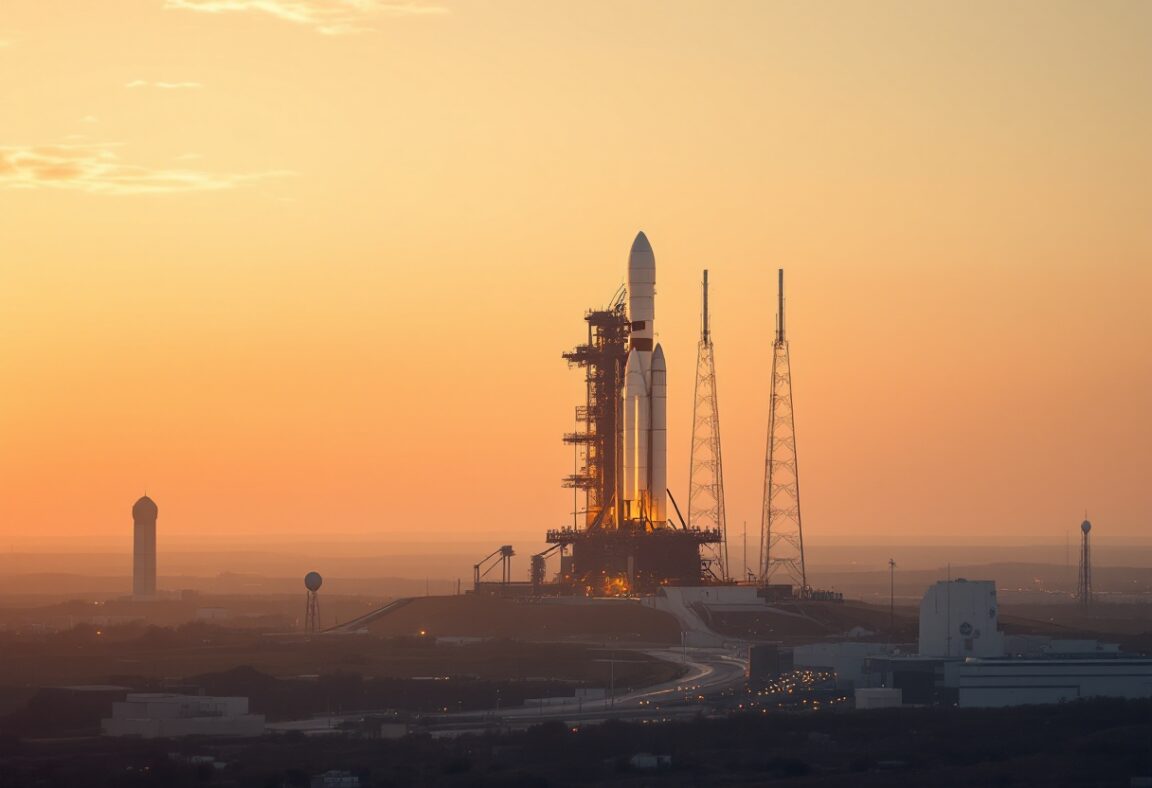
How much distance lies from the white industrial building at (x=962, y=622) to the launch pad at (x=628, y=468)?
112 feet

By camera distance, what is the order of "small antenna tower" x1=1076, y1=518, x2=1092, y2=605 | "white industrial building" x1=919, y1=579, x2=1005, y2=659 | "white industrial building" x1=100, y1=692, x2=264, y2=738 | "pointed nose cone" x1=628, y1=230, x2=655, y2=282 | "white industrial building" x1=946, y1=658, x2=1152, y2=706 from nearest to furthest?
"white industrial building" x1=100, y1=692, x2=264, y2=738, "white industrial building" x1=946, y1=658, x2=1152, y2=706, "white industrial building" x1=919, y1=579, x2=1005, y2=659, "pointed nose cone" x1=628, y1=230, x2=655, y2=282, "small antenna tower" x1=1076, y1=518, x2=1092, y2=605

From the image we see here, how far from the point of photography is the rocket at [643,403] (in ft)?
471

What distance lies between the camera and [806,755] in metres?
84.3

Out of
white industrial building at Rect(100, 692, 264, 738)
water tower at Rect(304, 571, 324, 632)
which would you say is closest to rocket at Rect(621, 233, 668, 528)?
water tower at Rect(304, 571, 324, 632)

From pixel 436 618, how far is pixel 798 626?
86.0ft

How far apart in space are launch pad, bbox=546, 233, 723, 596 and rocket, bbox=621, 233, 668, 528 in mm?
64

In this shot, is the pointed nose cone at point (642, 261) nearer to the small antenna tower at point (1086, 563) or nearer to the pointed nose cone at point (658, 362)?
the pointed nose cone at point (658, 362)

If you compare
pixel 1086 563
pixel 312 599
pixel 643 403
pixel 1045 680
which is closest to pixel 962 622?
pixel 1045 680

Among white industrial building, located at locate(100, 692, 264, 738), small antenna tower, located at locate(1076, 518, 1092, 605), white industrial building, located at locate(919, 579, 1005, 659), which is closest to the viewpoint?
white industrial building, located at locate(100, 692, 264, 738)

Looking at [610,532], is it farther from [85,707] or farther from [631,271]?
[85,707]

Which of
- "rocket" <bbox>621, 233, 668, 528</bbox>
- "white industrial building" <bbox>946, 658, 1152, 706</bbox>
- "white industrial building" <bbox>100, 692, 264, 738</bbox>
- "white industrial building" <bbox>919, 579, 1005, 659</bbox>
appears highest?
"rocket" <bbox>621, 233, 668, 528</bbox>

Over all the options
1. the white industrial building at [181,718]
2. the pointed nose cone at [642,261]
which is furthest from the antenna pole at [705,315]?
the white industrial building at [181,718]

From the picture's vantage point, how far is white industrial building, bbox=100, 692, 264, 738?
9406cm

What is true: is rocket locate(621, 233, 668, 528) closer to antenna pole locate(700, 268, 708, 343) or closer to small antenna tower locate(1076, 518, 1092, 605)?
Result: antenna pole locate(700, 268, 708, 343)
